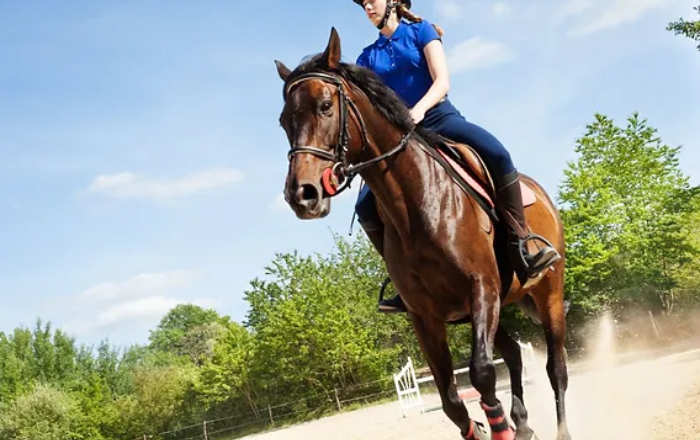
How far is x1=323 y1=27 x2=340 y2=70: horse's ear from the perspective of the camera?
4.57 meters

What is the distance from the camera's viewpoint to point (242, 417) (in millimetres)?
44000

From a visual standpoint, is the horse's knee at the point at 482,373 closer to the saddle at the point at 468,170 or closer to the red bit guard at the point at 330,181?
the saddle at the point at 468,170

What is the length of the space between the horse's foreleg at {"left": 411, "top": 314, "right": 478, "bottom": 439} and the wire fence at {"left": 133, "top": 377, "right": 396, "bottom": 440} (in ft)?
113

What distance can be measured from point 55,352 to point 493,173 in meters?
72.8

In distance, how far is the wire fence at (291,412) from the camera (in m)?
40.1

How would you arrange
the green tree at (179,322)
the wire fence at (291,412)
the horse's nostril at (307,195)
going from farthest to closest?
the green tree at (179,322) < the wire fence at (291,412) < the horse's nostril at (307,195)

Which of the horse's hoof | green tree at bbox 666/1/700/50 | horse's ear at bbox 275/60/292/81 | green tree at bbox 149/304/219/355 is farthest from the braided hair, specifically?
green tree at bbox 149/304/219/355

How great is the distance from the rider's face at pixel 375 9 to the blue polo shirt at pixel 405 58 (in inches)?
7.2

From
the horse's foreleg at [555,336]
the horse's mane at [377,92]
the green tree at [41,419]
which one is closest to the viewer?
the horse's mane at [377,92]

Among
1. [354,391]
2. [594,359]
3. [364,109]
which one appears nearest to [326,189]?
[364,109]

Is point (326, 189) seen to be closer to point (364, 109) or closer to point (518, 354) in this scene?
point (364, 109)

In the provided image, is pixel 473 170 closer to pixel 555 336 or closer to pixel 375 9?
pixel 375 9

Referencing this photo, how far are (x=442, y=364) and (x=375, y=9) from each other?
3096 millimetres

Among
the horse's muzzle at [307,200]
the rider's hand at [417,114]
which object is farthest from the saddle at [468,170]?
the horse's muzzle at [307,200]
